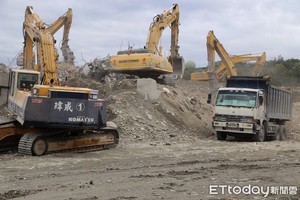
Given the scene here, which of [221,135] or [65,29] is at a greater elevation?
[65,29]

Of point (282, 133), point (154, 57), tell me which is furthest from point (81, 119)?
point (282, 133)

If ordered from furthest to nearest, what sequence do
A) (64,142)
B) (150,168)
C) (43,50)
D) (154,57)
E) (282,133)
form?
1. (282,133)
2. (154,57)
3. (43,50)
4. (64,142)
5. (150,168)

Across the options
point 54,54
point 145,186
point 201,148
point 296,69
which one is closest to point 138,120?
point 201,148

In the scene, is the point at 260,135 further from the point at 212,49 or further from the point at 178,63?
the point at 212,49

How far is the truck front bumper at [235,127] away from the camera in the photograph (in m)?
20.2

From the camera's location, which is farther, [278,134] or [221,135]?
[278,134]

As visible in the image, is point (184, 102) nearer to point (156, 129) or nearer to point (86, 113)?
point (156, 129)

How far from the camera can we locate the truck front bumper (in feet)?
66.2

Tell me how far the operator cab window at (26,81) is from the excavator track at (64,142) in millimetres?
2032

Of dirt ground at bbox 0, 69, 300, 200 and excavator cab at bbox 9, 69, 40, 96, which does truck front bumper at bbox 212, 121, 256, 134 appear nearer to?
dirt ground at bbox 0, 69, 300, 200

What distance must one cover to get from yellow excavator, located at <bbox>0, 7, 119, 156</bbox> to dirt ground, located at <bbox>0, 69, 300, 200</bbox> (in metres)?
0.45

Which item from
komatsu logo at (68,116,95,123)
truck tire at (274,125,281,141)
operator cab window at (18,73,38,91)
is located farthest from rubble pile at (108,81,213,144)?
operator cab window at (18,73,38,91)

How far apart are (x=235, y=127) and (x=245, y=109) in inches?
35.7

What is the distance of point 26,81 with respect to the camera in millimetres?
15359
